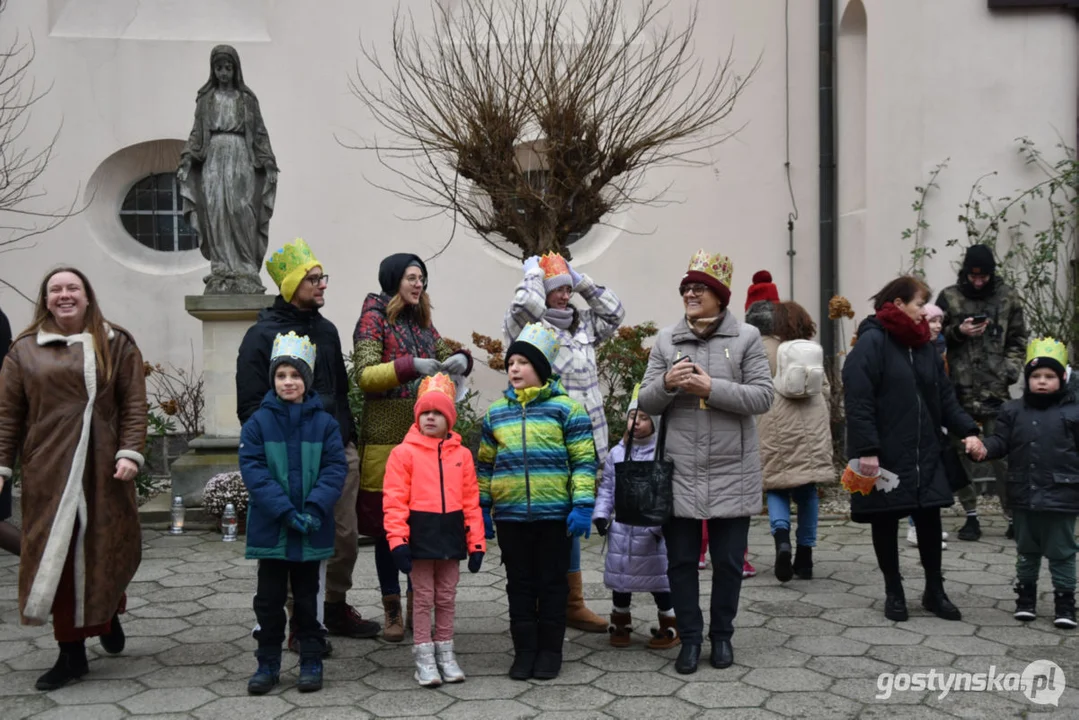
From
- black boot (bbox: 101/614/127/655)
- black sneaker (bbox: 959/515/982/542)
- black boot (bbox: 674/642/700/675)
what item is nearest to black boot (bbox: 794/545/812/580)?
black sneaker (bbox: 959/515/982/542)

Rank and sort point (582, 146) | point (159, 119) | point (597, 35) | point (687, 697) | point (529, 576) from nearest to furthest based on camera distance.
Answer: point (687, 697), point (529, 576), point (582, 146), point (597, 35), point (159, 119)

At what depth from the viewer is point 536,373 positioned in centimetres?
515

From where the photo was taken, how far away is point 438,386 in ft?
16.7

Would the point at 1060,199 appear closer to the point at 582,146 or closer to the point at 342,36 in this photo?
the point at 582,146

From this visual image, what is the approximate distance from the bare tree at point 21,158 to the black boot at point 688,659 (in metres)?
8.28

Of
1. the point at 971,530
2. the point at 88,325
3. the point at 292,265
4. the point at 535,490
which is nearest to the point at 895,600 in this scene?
the point at 535,490

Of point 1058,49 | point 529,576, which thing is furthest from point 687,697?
point 1058,49

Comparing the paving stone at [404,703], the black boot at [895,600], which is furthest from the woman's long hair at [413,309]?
the black boot at [895,600]

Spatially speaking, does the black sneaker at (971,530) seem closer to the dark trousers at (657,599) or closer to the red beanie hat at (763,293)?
the red beanie hat at (763,293)

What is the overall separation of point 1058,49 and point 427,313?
683 centimetres

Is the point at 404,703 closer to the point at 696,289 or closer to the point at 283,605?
the point at 283,605

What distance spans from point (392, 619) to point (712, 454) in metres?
1.77

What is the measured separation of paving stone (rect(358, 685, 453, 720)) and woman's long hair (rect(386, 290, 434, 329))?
68.0 inches

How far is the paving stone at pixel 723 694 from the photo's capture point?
15.4ft
